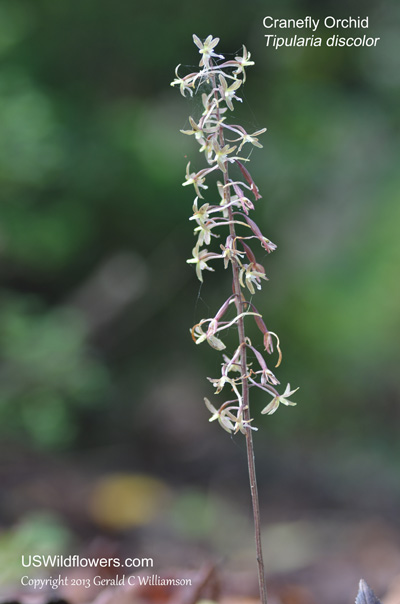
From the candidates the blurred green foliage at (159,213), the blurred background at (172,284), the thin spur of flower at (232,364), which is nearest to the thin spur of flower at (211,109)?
the thin spur of flower at (232,364)

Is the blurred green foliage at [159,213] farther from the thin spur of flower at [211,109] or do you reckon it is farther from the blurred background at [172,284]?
the thin spur of flower at [211,109]

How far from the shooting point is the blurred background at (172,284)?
13.7ft

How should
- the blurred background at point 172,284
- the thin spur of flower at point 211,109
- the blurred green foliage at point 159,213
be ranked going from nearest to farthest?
the thin spur of flower at point 211,109, the blurred background at point 172,284, the blurred green foliage at point 159,213

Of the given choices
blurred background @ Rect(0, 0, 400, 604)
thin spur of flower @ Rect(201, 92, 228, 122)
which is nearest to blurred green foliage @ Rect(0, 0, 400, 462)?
blurred background @ Rect(0, 0, 400, 604)

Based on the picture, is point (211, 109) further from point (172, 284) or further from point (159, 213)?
point (172, 284)

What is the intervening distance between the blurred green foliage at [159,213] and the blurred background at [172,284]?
0.05 ft

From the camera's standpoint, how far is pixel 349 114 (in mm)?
5477

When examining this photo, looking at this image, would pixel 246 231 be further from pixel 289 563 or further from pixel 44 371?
pixel 289 563

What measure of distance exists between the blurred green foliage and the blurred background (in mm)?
15

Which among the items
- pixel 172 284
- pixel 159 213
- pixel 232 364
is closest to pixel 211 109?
pixel 232 364

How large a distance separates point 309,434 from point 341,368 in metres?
0.59

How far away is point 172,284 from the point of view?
4.96 m

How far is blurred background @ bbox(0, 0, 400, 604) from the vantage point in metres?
4.18

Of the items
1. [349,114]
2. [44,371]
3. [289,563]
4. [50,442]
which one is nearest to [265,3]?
[349,114]
